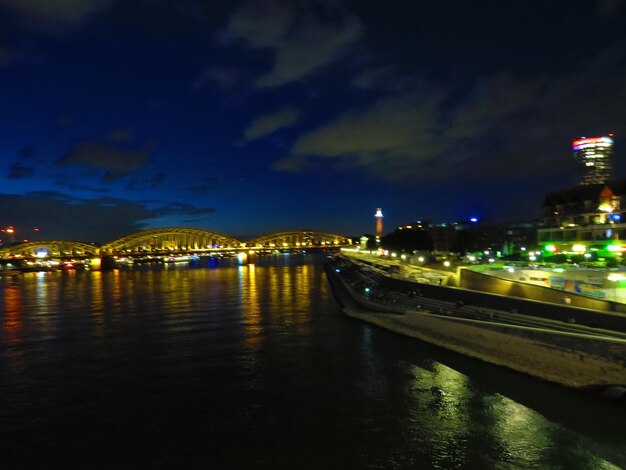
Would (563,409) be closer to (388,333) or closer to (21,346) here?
(388,333)

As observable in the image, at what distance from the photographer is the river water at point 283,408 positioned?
1061 centimetres

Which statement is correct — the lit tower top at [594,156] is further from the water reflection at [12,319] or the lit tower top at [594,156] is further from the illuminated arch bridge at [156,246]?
the water reflection at [12,319]

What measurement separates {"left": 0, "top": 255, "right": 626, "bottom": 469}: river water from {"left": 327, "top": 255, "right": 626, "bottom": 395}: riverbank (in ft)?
1.81

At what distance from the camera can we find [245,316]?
32531 millimetres

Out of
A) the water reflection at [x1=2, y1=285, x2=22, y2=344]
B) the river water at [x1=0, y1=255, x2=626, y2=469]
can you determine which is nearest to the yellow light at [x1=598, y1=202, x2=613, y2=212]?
the river water at [x1=0, y1=255, x2=626, y2=469]

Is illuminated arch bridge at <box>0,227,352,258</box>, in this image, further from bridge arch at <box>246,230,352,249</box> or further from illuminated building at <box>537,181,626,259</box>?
illuminated building at <box>537,181,626,259</box>

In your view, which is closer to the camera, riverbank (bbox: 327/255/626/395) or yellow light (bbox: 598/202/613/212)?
riverbank (bbox: 327/255/626/395)

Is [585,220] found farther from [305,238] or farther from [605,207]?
[305,238]

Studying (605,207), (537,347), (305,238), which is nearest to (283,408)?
(537,347)

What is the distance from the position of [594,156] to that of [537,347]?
185m

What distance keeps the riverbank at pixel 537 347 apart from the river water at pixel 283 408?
0.55 metres

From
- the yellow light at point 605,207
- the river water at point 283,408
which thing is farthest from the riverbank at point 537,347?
the yellow light at point 605,207

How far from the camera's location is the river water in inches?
418

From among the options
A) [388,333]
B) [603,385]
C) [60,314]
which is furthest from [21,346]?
[603,385]
